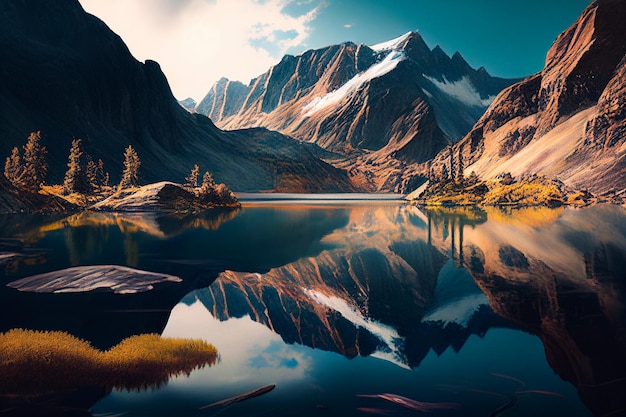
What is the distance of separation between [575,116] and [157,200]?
440 feet

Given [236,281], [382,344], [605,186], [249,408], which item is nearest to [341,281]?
[236,281]

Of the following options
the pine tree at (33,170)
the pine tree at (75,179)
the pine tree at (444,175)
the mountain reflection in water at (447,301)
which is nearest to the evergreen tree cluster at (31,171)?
the pine tree at (33,170)

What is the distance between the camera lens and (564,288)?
23688 millimetres

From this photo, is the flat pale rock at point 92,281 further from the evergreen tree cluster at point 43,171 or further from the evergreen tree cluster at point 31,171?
the evergreen tree cluster at point 31,171

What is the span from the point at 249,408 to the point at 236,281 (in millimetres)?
15972

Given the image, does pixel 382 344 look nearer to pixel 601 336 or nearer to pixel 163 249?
pixel 601 336

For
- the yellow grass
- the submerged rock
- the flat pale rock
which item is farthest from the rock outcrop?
the yellow grass

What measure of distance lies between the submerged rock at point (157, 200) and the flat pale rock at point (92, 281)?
77.2 metres

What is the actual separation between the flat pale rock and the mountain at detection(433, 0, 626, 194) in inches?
4470

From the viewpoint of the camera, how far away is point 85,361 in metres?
13.4

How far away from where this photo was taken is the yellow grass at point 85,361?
12.2 metres

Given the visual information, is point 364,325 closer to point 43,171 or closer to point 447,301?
point 447,301

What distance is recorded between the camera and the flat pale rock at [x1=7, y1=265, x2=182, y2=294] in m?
22.8

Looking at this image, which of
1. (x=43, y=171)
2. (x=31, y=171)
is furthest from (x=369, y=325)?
(x=43, y=171)
